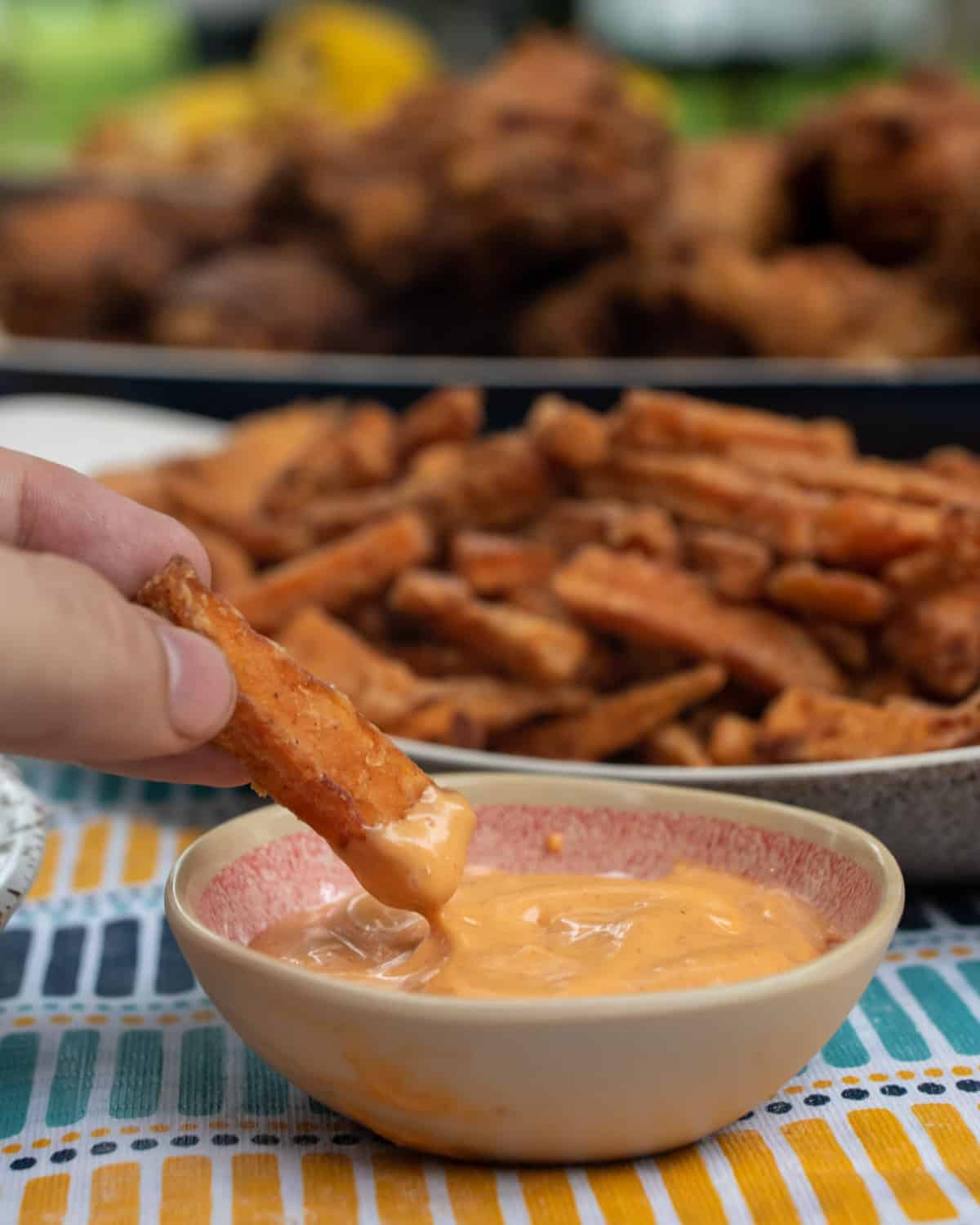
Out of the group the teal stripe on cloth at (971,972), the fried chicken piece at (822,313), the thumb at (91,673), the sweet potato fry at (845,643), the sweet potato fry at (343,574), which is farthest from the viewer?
the fried chicken piece at (822,313)

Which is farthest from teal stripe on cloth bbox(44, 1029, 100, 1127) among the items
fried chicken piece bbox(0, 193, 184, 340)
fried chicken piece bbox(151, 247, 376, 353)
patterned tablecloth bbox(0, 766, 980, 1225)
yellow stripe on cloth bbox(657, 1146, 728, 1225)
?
fried chicken piece bbox(0, 193, 184, 340)

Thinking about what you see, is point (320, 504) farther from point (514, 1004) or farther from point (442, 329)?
point (442, 329)

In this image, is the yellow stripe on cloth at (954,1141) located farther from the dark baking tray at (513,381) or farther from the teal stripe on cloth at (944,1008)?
the dark baking tray at (513,381)

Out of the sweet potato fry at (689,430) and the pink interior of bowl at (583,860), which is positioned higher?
the sweet potato fry at (689,430)

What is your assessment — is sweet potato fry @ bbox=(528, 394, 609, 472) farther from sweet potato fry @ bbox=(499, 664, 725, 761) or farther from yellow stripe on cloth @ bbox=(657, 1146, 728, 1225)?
yellow stripe on cloth @ bbox=(657, 1146, 728, 1225)

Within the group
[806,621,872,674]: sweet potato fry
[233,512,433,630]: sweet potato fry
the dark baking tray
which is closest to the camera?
[806,621,872,674]: sweet potato fry

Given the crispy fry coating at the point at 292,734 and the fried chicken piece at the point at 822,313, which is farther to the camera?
the fried chicken piece at the point at 822,313

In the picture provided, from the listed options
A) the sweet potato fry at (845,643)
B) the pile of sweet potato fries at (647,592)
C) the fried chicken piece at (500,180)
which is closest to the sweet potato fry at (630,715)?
the pile of sweet potato fries at (647,592)

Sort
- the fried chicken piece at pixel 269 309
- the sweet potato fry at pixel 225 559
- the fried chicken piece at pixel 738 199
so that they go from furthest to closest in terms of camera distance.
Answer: the fried chicken piece at pixel 738 199 < the fried chicken piece at pixel 269 309 < the sweet potato fry at pixel 225 559
